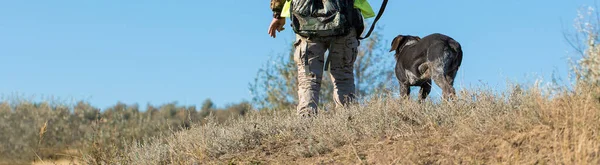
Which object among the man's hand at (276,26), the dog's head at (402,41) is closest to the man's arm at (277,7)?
the man's hand at (276,26)

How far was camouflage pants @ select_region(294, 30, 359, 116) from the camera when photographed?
7.67 metres

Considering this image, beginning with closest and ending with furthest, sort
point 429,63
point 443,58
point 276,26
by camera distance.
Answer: point 276,26 < point 443,58 < point 429,63

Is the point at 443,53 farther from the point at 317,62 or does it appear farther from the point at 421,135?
the point at 421,135

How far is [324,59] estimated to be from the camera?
7.74m

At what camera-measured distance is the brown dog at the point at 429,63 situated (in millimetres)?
10047

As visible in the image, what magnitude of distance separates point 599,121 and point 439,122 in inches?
58.3

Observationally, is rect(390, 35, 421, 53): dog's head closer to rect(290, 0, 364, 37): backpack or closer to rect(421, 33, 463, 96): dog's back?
rect(421, 33, 463, 96): dog's back

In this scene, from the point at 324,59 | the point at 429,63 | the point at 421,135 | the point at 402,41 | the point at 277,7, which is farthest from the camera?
the point at 402,41

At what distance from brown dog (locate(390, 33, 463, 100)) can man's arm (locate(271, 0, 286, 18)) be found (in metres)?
2.71

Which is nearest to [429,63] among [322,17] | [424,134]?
[322,17]

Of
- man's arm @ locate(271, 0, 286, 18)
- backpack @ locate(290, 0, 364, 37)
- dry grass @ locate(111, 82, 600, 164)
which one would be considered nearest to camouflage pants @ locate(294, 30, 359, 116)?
backpack @ locate(290, 0, 364, 37)

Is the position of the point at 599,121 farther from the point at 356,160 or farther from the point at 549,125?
the point at 356,160

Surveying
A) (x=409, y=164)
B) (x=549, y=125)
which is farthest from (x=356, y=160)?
(x=549, y=125)

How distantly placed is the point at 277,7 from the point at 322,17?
0.77 meters
